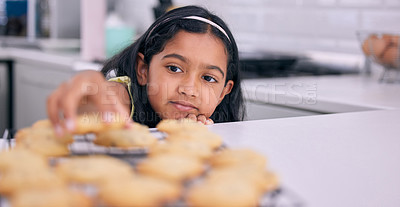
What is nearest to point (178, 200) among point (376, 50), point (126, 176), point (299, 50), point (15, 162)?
point (126, 176)

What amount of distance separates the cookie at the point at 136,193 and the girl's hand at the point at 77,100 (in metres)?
0.14

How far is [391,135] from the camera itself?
2.58 feet

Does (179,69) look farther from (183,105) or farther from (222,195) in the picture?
(222,195)

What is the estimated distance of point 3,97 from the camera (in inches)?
110

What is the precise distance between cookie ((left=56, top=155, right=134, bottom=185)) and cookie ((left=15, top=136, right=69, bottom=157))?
72mm

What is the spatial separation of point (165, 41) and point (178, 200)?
0.92 meters

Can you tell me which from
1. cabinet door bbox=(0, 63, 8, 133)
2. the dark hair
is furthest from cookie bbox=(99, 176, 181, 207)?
cabinet door bbox=(0, 63, 8, 133)

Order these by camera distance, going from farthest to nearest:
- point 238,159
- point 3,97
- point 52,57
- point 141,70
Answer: point 3,97, point 52,57, point 141,70, point 238,159

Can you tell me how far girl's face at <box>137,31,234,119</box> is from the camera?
1214mm

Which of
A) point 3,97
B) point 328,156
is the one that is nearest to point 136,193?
point 328,156

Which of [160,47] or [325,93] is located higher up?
[160,47]

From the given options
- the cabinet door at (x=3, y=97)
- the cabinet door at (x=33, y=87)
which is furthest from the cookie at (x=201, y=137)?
the cabinet door at (x=3, y=97)

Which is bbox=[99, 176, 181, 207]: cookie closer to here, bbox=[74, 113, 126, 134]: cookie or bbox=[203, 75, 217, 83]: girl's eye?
bbox=[74, 113, 126, 134]: cookie

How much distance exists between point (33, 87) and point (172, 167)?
91.4 inches
